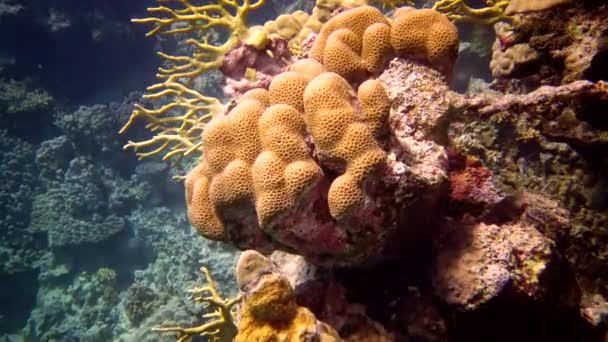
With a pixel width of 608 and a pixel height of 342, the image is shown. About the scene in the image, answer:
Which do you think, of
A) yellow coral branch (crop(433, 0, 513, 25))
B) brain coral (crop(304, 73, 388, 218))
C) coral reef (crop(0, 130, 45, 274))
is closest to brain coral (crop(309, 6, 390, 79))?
brain coral (crop(304, 73, 388, 218))

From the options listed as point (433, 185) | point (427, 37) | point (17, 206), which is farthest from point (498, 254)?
point (17, 206)

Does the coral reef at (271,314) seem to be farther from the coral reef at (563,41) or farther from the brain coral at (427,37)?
the coral reef at (563,41)

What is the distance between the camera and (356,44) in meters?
3.12

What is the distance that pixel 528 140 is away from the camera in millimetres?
4156

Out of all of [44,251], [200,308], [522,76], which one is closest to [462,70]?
[522,76]

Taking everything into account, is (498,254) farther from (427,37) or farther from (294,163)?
(427,37)

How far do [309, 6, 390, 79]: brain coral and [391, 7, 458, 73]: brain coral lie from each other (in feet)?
0.37

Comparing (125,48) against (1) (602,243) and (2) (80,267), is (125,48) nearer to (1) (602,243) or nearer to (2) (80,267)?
(2) (80,267)

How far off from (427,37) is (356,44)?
550 mm

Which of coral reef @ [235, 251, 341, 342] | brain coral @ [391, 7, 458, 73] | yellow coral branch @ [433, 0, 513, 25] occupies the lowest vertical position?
coral reef @ [235, 251, 341, 342]

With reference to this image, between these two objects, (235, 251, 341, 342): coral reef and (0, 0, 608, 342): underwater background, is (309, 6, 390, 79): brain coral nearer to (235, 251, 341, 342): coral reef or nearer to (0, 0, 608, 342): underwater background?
(0, 0, 608, 342): underwater background

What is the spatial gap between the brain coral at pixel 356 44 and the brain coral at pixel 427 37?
112 millimetres

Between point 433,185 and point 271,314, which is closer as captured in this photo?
point 271,314

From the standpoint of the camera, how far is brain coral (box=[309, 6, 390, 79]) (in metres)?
3.02
